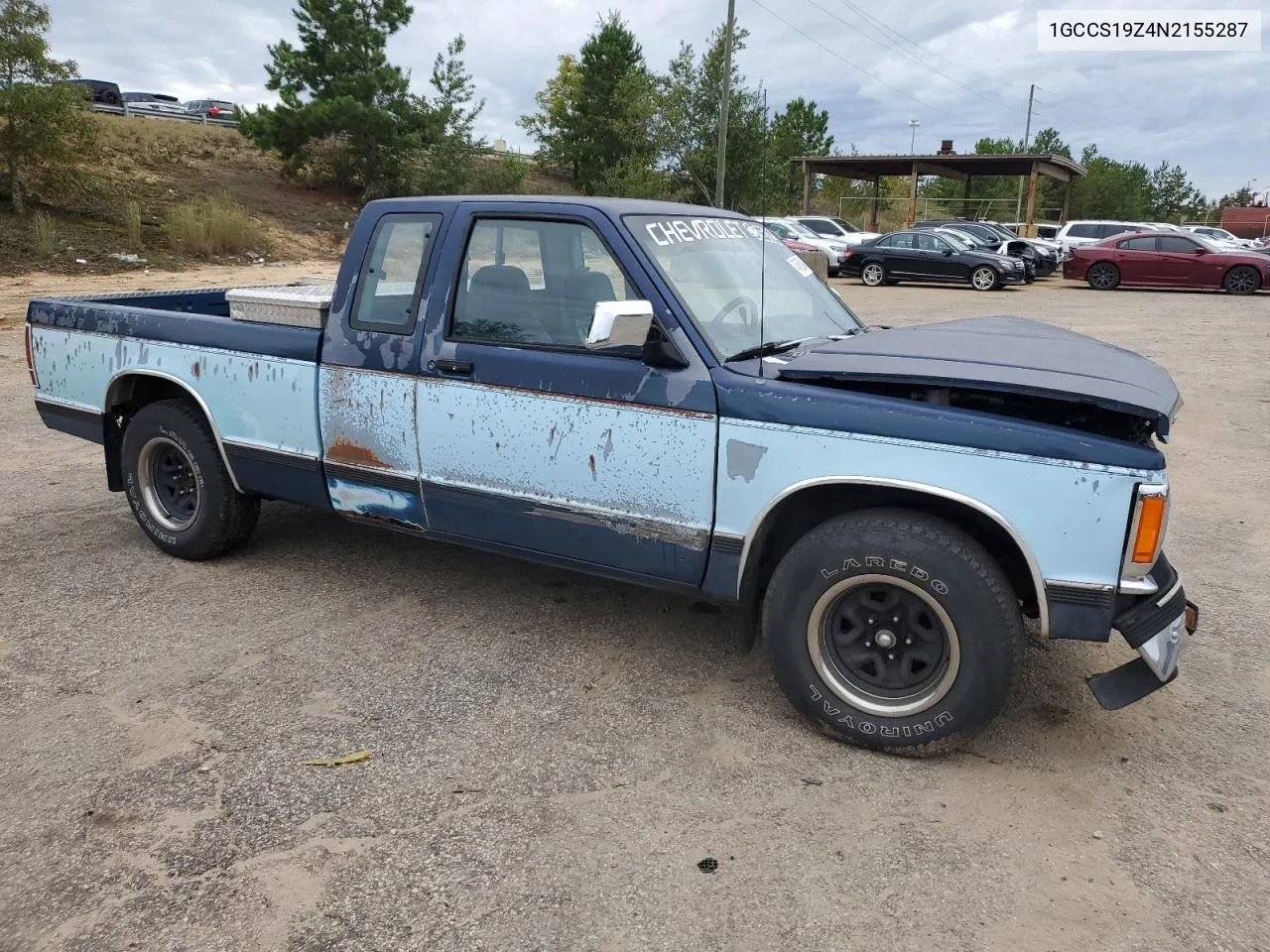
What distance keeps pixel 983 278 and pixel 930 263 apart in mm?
1337

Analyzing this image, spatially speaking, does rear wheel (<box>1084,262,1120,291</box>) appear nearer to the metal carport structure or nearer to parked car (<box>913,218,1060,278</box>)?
parked car (<box>913,218,1060,278</box>)

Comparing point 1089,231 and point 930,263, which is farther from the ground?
point 1089,231

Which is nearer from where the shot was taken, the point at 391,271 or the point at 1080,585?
the point at 1080,585

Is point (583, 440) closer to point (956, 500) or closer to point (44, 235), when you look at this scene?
point (956, 500)

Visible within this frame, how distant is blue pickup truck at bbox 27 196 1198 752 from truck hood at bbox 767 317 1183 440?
0.7 inches

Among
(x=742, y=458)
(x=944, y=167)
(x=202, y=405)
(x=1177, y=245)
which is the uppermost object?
(x=944, y=167)

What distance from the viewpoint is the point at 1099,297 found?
2127cm

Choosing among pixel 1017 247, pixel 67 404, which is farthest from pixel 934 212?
pixel 67 404

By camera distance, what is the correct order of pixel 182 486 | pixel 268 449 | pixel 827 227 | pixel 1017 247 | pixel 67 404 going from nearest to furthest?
pixel 268 449
pixel 182 486
pixel 67 404
pixel 1017 247
pixel 827 227

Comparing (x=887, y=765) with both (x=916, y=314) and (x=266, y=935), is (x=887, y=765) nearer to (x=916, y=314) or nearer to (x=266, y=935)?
(x=266, y=935)

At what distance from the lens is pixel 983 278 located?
76.2 ft

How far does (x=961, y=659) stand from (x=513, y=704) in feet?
5.27

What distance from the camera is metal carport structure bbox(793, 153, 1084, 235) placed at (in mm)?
34188

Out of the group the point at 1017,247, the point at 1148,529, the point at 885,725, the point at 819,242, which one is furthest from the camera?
the point at 819,242
